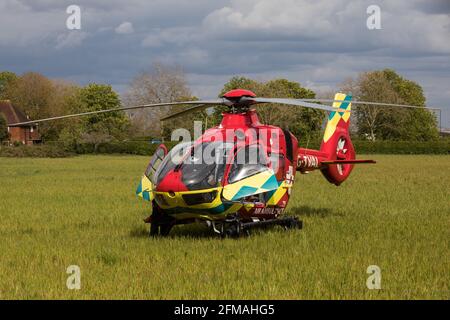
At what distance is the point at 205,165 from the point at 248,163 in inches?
38.4

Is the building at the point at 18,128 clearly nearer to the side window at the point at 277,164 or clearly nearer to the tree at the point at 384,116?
the tree at the point at 384,116

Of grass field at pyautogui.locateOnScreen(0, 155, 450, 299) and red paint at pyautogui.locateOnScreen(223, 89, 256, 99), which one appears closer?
grass field at pyautogui.locateOnScreen(0, 155, 450, 299)

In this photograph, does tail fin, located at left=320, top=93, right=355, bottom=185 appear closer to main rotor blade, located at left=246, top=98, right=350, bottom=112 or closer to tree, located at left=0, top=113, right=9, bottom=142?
main rotor blade, located at left=246, top=98, right=350, bottom=112

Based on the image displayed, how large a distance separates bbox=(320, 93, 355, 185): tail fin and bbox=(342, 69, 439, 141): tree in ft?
236

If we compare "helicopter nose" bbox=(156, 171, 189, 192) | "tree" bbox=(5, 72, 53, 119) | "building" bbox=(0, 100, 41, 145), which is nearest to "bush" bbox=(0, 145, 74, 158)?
"building" bbox=(0, 100, 41, 145)

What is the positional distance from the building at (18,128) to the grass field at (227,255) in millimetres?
82499

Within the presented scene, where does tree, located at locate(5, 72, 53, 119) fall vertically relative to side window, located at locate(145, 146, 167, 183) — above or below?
above

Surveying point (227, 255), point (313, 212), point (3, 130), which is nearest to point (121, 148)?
point (3, 130)

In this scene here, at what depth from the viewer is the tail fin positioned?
17188 millimetres
